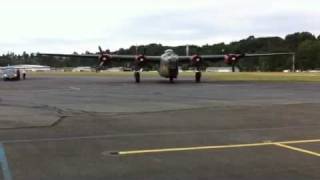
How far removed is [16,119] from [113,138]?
17.3 ft

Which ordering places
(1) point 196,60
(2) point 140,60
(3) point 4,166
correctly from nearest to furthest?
(3) point 4,166
(1) point 196,60
(2) point 140,60

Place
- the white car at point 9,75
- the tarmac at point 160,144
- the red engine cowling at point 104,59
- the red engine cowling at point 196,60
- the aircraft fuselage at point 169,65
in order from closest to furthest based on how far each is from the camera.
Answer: the tarmac at point 160,144 → the aircraft fuselage at point 169,65 → the red engine cowling at point 196,60 → the red engine cowling at point 104,59 → the white car at point 9,75

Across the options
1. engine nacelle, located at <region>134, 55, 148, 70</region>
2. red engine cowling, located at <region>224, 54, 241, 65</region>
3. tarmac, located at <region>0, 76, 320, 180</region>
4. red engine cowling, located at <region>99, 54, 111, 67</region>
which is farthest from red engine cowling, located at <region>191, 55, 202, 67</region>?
tarmac, located at <region>0, 76, 320, 180</region>

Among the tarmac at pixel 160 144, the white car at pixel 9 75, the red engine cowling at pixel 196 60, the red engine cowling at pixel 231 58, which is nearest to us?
the tarmac at pixel 160 144

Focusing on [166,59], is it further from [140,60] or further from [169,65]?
[140,60]

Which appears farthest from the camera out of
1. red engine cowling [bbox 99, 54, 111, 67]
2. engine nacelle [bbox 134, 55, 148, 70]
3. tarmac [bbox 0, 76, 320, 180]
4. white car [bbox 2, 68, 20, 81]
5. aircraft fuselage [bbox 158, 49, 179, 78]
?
white car [bbox 2, 68, 20, 81]

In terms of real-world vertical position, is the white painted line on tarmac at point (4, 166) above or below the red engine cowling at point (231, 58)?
below

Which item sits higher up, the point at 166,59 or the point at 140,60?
the point at 166,59

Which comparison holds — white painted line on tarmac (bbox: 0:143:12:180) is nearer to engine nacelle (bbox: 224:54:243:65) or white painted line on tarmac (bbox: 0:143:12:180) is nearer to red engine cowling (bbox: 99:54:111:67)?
red engine cowling (bbox: 99:54:111:67)

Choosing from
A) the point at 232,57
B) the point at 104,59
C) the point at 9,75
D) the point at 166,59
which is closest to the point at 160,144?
the point at 166,59

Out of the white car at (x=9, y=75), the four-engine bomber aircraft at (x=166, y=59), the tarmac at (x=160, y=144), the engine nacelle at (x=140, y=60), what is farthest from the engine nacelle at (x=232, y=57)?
the tarmac at (x=160, y=144)

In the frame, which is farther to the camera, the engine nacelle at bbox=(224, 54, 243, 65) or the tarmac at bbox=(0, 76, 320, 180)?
the engine nacelle at bbox=(224, 54, 243, 65)

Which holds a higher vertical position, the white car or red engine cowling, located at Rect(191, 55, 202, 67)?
red engine cowling, located at Rect(191, 55, 202, 67)

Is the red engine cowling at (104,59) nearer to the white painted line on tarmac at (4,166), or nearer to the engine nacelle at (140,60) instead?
the engine nacelle at (140,60)
